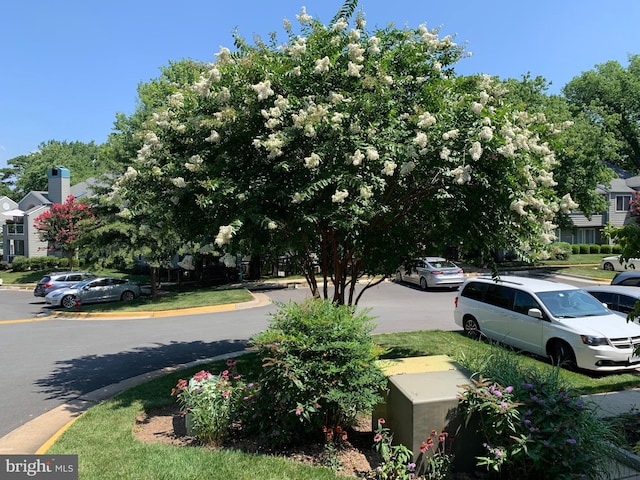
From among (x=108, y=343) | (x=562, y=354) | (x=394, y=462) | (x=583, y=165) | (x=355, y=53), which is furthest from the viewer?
(x=583, y=165)

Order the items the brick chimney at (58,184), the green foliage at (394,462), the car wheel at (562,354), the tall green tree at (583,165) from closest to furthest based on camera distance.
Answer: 1. the green foliage at (394,462)
2. the car wheel at (562,354)
3. the tall green tree at (583,165)
4. the brick chimney at (58,184)

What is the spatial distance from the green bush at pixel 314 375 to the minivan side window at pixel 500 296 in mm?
6279

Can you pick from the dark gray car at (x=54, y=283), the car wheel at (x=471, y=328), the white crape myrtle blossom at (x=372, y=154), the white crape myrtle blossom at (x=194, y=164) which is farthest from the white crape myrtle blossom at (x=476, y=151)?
the dark gray car at (x=54, y=283)

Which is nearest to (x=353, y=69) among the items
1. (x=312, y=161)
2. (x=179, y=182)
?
(x=312, y=161)

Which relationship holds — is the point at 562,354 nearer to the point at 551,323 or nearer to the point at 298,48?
the point at 551,323

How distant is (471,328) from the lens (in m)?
11.3

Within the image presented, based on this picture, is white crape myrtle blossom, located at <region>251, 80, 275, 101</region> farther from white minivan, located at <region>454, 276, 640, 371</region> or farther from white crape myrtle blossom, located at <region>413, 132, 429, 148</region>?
white minivan, located at <region>454, 276, 640, 371</region>

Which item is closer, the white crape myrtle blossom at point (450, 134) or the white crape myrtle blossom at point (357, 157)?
the white crape myrtle blossom at point (357, 157)

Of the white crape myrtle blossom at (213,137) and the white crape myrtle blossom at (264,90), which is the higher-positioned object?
the white crape myrtle blossom at (264,90)

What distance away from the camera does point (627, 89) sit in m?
48.3

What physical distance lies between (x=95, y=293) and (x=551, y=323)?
1960 centimetres

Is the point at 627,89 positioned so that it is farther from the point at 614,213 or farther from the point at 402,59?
the point at 402,59

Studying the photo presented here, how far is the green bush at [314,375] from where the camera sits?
4551 millimetres

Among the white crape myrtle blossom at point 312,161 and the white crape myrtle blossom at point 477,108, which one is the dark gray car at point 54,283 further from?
the white crape myrtle blossom at point 477,108
